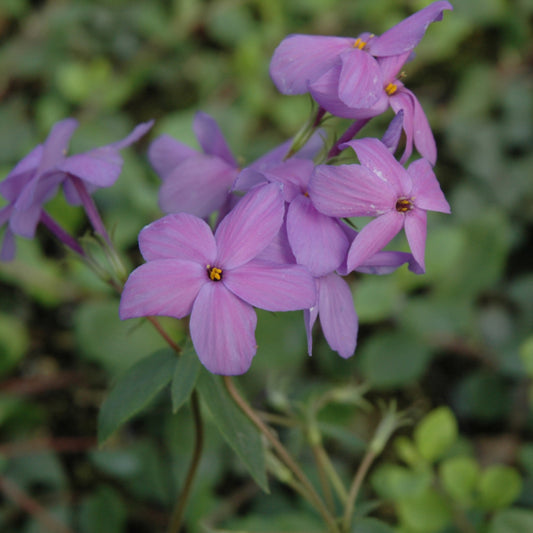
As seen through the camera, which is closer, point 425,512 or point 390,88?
point 390,88

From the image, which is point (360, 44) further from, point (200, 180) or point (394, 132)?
point (200, 180)

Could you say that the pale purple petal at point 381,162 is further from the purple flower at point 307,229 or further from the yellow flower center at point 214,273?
the yellow flower center at point 214,273

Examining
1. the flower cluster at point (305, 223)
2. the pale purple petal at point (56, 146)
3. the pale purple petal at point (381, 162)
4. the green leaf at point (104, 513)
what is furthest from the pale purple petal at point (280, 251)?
the green leaf at point (104, 513)

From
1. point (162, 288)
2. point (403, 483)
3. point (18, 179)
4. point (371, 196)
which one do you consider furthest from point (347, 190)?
point (403, 483)

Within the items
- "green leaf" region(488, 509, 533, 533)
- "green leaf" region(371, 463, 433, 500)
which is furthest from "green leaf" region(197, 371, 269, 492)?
"green leaf" region(488, 509, 533, 533)

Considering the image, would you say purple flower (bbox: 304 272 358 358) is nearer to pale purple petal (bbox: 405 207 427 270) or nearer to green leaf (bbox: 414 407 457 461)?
pale purple petal (bbox: 405 207 427 270)

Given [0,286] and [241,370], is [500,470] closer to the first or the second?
[241,370]
